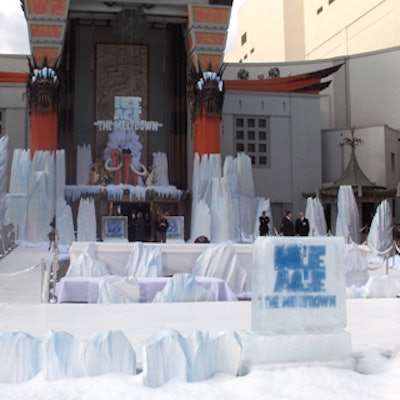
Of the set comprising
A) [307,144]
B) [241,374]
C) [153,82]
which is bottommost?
[241,374]

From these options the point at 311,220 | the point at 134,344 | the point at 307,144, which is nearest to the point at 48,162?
the point at 311,220

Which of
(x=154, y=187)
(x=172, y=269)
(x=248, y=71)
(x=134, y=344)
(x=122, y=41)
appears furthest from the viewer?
(x=248, y=71)

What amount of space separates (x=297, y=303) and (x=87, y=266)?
7.06 metres

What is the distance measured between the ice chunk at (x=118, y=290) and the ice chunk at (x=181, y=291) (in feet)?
1.56

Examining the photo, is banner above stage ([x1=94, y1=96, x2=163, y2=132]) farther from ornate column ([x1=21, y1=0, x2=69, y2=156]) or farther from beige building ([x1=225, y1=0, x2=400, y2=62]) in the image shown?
beige building ([x1=225, y1=0, x2=400, y2=62])

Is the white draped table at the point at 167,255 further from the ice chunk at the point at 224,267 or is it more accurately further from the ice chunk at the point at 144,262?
the ice chunk at the point at 224,267

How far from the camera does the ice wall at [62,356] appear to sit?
13.5 feet

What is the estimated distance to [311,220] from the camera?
23.5m

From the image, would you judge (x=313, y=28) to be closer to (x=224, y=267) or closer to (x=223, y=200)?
(x=223, y=200)

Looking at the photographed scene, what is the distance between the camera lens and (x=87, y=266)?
10.9m

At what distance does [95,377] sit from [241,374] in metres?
1.10

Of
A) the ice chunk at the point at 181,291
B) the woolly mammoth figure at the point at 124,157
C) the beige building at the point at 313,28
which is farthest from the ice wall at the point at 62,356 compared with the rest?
the beige building at the point at 313,28

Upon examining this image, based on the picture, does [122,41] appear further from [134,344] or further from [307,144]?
[134,344]

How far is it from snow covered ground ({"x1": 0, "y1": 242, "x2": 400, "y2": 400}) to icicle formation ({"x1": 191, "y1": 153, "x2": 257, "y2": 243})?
1567 cm
